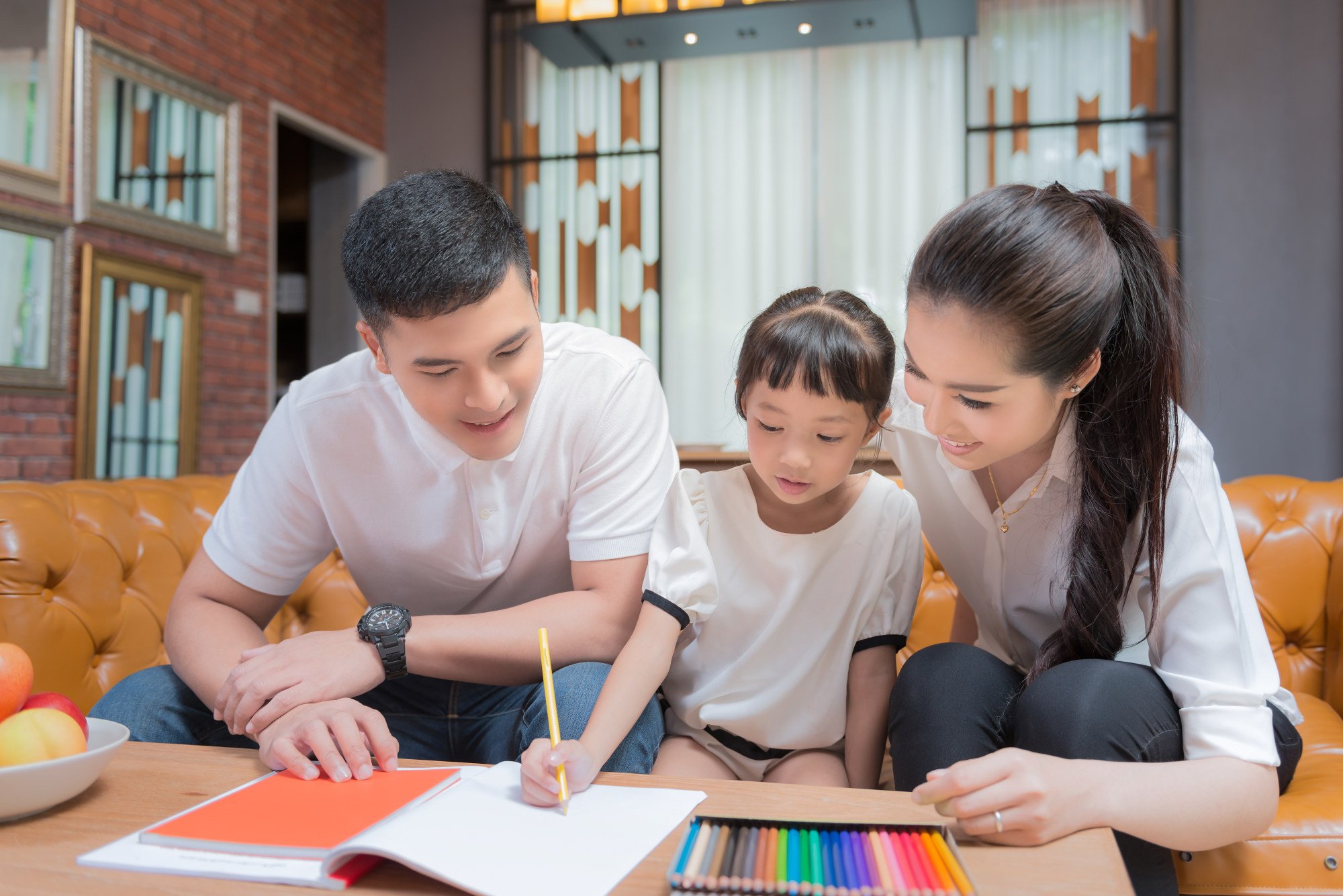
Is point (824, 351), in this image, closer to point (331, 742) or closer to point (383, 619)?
point (383, 619)

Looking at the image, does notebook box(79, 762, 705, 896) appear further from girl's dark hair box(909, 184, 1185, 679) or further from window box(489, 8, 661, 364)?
window box(489, 8, 661, 364)

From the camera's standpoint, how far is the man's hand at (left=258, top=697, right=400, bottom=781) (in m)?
1.04

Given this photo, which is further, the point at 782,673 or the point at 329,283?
the point at 329,283

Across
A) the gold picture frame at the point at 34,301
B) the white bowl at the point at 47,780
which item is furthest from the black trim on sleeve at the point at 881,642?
the gold picture frame at the point at 34,301

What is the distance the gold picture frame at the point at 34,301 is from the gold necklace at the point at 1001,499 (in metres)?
3.70

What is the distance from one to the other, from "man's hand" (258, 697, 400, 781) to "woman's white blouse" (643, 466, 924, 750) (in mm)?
496

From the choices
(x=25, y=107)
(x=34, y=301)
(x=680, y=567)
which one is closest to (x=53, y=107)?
(x=25, y=107)

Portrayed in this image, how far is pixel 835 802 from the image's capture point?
0.95 m

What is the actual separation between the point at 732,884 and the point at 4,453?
3.95 m

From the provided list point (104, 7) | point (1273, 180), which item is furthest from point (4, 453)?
point (1273, 180)

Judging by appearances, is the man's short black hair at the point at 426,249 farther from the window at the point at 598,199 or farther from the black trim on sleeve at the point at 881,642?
the window at the point at 598,199

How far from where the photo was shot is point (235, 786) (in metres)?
1.03

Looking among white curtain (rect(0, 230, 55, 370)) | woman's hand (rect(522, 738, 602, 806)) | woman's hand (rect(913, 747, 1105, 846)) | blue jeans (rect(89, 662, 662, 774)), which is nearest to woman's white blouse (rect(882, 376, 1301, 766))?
woman's hand (rect(913, 747, 1105, 846))

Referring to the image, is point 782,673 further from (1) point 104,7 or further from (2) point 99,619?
(1) point 104,7
